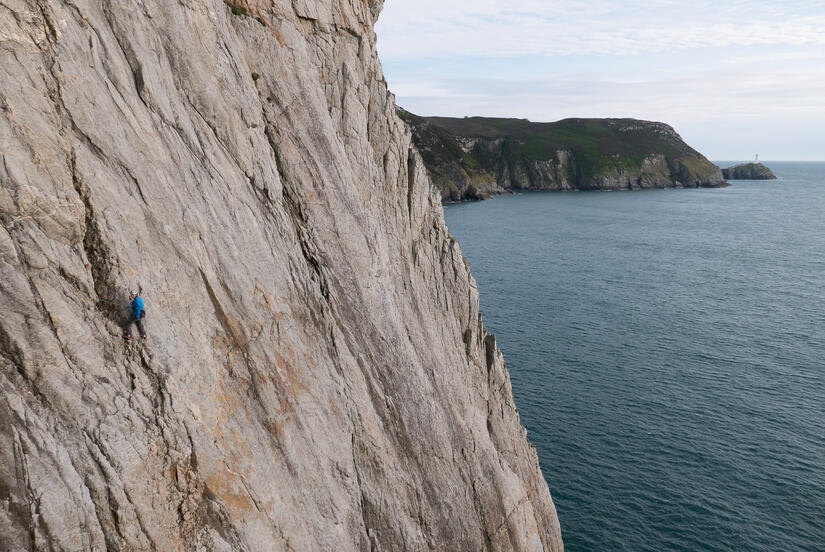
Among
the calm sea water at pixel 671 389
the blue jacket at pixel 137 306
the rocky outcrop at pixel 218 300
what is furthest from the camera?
the calm sea water at pixel 671 389

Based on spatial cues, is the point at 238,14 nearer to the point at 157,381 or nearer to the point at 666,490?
the point at 157,381

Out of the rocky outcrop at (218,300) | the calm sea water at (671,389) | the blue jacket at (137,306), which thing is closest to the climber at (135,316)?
the blue jacket at (137,306)

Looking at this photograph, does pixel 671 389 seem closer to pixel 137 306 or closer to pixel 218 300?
pixel 218 300

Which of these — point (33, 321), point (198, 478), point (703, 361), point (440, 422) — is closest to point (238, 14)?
point (33, 321)

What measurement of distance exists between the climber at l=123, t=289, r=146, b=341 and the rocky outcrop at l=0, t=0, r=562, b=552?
0.36 metres

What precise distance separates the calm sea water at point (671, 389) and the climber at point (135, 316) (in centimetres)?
3807

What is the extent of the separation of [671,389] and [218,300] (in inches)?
2293

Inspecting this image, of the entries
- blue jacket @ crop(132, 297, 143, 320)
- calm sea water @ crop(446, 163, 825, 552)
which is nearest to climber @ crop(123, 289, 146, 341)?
blue jacket @ crop(132, 297, 143, 320)

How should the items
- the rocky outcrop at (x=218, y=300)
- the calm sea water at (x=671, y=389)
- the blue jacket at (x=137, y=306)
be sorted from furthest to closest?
the calm sea water at (x=671, y=389) → the blue jacket at (x=137, y=306) → the rocky outcrop at (x=218, y=300)

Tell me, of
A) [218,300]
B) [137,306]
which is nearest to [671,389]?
[218,300]

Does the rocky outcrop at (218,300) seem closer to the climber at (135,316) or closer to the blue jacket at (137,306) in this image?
the climber at (135,316)

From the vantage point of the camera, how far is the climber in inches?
640

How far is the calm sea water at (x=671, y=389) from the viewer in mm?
42094

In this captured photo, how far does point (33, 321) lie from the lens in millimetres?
14945
